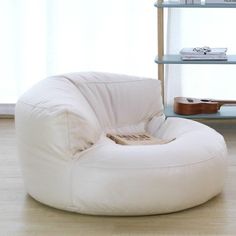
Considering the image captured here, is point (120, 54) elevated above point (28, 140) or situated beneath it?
elevated above

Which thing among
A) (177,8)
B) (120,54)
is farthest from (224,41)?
(120,54)

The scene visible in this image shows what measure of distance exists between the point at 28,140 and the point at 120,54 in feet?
5.94

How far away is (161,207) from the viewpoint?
2.80m

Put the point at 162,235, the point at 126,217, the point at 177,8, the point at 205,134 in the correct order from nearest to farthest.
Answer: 1. the point at 162,235
2. the point at 126,217
3. the point at 205,134
4. the point at 177,8

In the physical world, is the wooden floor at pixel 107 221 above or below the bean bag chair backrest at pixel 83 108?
below

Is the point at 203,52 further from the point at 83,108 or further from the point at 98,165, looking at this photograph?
the point at 98,165

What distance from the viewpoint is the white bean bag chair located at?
2.75 m

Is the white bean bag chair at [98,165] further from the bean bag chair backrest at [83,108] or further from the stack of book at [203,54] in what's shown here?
the stack of book at [203,54]

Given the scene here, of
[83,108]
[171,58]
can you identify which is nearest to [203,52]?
[171,58]

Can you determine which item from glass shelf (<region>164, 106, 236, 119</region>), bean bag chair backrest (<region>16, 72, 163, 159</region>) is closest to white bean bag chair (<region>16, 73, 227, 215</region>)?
bean bag chair backrest (<region>16, 72, 163, 159</region>)

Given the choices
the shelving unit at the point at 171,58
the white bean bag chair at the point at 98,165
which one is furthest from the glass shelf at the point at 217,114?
the white bean bag chair at the point at 98,165

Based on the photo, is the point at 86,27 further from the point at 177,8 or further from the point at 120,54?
the point at 177,8

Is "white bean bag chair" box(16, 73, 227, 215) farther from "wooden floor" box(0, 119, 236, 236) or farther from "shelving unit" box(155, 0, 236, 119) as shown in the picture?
"shelving unit" box(155, 0, 236, 119)

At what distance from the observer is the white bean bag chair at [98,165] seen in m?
2.75
